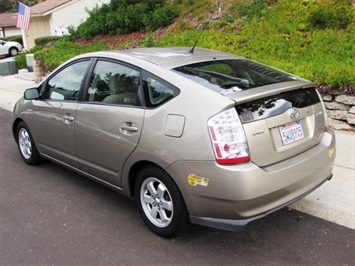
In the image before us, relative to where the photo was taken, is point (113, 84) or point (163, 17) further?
point (163, 17)

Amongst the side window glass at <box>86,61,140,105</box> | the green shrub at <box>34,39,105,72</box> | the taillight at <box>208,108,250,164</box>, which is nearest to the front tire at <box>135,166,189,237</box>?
the taillight at <box>208,108,250,164</box>

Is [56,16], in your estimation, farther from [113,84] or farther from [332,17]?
[113,84]

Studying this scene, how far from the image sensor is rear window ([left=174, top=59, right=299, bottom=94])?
10.0ft

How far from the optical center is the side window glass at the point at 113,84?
3.42 m

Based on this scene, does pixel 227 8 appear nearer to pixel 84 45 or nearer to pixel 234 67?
pixel 84 45

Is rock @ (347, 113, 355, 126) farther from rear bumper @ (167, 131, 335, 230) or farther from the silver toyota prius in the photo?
rear bumper @ (167, 131, 335, 230)

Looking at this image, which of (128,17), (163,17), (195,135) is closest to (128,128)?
(195,135)

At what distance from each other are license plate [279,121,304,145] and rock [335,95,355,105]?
2.88 meters

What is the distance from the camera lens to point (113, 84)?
364 centimetres

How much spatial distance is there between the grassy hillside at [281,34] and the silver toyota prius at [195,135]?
9.27 ft

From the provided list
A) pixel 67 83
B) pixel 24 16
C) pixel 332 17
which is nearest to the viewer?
pixel 67 83

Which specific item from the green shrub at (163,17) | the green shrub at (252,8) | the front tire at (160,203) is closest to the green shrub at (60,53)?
the green shrub at (163,17)

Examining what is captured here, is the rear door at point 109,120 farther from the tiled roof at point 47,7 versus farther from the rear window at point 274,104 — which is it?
the tiled roof at point 47,7

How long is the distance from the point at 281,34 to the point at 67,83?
18.1 ft
